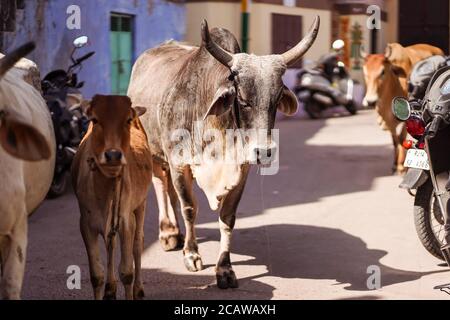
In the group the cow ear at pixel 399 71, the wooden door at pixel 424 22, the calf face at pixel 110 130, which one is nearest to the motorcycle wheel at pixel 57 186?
the cow ear at pixel 399 71

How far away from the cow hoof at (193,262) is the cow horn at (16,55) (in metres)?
2.99

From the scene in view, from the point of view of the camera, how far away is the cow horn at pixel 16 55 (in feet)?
13.8

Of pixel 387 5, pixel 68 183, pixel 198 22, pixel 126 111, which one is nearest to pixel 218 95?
pixel 126 111

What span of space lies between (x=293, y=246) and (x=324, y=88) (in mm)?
13547

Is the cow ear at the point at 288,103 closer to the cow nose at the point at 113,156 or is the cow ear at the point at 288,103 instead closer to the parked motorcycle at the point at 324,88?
the cow nose at the point at 113,156

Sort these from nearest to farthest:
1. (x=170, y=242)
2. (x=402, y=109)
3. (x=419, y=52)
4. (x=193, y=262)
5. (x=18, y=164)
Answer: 1. (x=18, y=164)
2. (x=402, y=109)
3. (x=193, y=262)
4. (x=170, y=242)
5. (x=419, y=52)

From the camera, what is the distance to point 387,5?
89.2 ft

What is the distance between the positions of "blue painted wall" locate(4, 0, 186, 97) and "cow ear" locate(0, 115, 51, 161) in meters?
7.41

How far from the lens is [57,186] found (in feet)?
34.0

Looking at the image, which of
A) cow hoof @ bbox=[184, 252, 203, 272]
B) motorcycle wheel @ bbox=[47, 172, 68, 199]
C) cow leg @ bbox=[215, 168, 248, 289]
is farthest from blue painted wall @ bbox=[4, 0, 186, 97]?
cow leg @ bbox=[215, 168, 248, 289]

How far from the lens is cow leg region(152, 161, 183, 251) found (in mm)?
7922

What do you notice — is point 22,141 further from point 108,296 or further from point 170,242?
point 170,242

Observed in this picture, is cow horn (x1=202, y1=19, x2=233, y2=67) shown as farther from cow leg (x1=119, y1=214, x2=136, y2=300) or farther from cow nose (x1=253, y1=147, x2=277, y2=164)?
cow leg (x1=119, y1=214, x2=136, y2=300)

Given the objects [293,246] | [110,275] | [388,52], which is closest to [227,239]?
[293,246]
